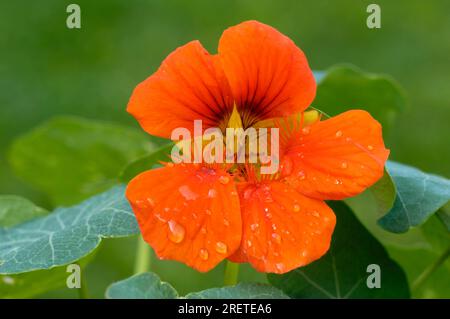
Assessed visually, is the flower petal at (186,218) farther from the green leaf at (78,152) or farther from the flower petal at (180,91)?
the green leaf at (78,152)

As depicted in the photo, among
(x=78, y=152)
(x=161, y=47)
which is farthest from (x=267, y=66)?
(x=161, y=47)

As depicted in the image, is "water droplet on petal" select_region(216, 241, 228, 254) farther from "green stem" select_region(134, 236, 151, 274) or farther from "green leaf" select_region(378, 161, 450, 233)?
"green stem" select_region(134, 236, 151, 274)

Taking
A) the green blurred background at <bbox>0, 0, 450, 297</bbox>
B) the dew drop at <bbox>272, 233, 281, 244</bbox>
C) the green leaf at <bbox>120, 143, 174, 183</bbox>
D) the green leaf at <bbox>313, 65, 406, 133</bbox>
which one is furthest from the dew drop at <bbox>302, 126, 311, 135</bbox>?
the green blurred background at <bbox>0, 0, 450, 297</bbox>

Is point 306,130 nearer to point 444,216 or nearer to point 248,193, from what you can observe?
point 248,193

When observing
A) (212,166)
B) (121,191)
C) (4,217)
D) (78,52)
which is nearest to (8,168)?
(78,52)

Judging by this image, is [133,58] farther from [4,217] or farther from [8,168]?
[4,217]

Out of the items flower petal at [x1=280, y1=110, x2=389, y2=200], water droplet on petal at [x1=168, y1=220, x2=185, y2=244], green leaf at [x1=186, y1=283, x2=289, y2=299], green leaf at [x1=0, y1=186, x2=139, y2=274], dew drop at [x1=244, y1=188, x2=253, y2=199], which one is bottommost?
green leaf at [x1=186, y1=283, x2=289, y2=299]
